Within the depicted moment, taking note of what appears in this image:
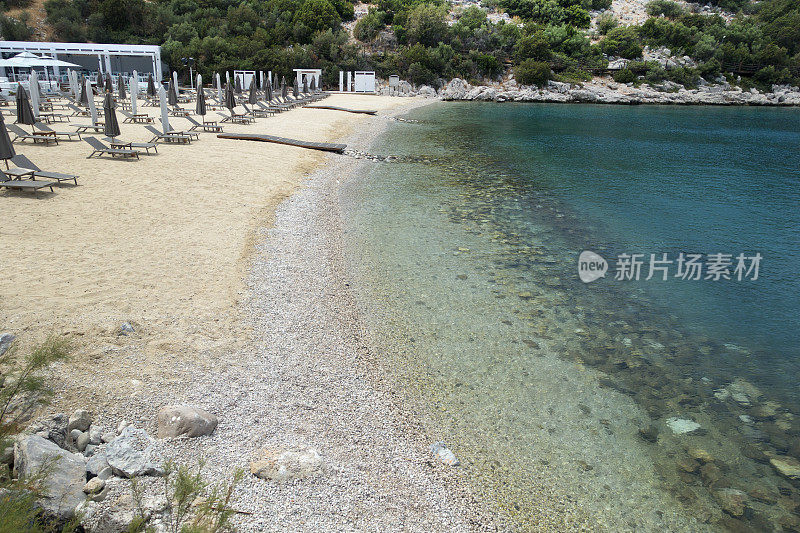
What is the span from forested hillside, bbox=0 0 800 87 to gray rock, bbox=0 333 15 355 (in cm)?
5351

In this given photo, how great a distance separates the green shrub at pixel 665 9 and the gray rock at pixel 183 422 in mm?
97774

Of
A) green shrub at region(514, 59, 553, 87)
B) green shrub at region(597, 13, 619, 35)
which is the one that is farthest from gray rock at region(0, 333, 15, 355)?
green shrub at region(597, 13, 619, 35)

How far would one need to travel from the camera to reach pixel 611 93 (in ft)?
203

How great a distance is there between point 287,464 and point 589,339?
494cm

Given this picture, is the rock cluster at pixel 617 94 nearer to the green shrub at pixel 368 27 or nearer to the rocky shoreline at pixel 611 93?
the rocky shoreline at pixel 611 93

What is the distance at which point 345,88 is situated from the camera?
5888 centimetres

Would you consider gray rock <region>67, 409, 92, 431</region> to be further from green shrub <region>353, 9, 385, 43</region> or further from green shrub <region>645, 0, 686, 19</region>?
green shrub <region>645, 0, 686, 19</region>

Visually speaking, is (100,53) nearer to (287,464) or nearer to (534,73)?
(534,73)

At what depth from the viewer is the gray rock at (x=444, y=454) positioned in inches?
189

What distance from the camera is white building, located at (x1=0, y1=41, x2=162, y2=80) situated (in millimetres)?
39594

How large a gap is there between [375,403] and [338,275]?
3743 millimetres

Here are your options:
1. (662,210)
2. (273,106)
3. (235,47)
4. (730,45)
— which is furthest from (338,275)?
(730,45)

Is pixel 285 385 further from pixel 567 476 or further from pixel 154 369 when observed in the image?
pixel 567 476

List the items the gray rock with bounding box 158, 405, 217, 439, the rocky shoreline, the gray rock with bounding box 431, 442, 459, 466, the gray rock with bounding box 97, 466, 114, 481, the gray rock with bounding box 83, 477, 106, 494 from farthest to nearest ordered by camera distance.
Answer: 1. the rocky shoreline
2. the gray rock with bounding box 431, 442, 459, 466
3. the gray rock with bounding box 158, 405, 217, 439
4. the gray rock with bounding box 97, 466, 114, 481
5. the gray rock with bounding box 83, 477, 106, 494
